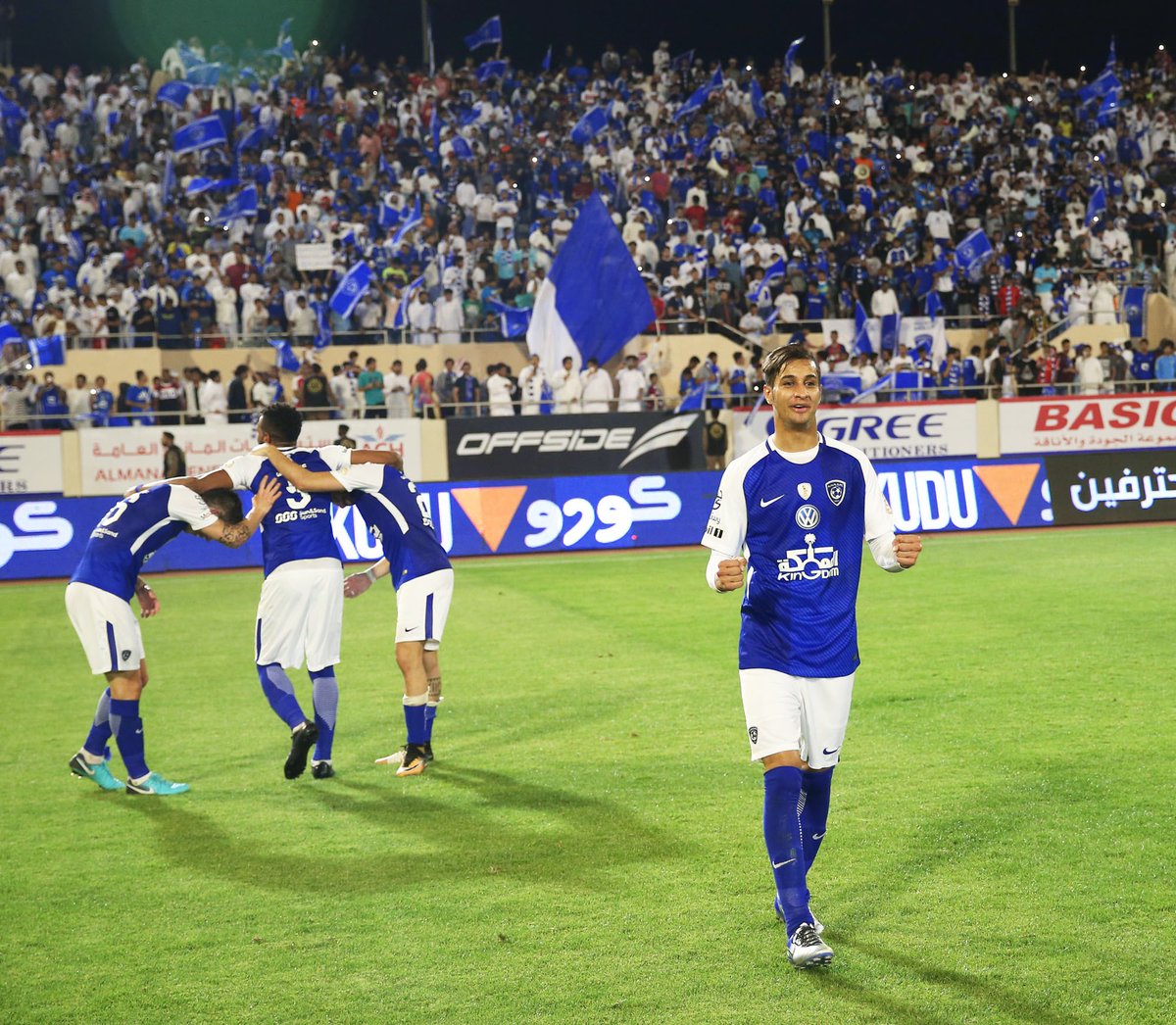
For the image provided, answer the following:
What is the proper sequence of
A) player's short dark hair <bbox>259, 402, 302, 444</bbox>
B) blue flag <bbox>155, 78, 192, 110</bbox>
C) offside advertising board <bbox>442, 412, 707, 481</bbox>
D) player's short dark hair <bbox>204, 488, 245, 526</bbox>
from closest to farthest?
player's short dark hair <bbox>204, 488, 245, 526</bbox>
player's short dark hair <bbox>259, 402, 302, 444</bbox>
offside advertising board <bbox>442, 412, 707, 481</bbox>
blue flag <bbox>155, 78, 192, 110</bbox>

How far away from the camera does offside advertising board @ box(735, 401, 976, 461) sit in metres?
25.4

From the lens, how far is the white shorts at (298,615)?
827 cm

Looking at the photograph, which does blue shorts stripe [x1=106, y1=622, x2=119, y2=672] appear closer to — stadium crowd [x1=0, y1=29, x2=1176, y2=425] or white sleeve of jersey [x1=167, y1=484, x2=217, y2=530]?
white sleeve of jersey [x1=167, y1=484, x2=217, y2=530]

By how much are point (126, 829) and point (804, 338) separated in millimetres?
23678

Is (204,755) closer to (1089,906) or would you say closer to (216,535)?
(216,535)

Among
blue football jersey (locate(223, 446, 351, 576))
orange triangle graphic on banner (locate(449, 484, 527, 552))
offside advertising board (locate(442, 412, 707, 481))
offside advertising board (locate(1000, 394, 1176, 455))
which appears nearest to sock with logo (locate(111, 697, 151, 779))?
blue football jersey (locate(223, 446, 351, 576))

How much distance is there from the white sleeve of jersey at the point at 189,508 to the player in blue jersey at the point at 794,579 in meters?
3.77

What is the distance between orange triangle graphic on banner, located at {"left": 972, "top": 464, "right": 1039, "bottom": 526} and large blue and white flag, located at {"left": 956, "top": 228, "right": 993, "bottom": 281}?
9.90m

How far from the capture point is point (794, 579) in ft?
17.5

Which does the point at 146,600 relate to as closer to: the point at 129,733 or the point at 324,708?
the point at 129,733

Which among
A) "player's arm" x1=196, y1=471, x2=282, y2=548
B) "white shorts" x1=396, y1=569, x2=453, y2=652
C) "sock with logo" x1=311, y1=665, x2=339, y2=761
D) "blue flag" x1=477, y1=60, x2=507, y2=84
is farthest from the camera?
"blue flag" x1=477, y1=60, x2=507, y2=84

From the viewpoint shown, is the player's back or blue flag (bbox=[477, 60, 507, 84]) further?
blue flag (bbox=[477, 60, 507, 84])

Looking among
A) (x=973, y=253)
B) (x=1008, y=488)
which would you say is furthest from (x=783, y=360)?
(x=973, y=253)

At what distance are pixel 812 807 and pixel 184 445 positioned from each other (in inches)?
798
